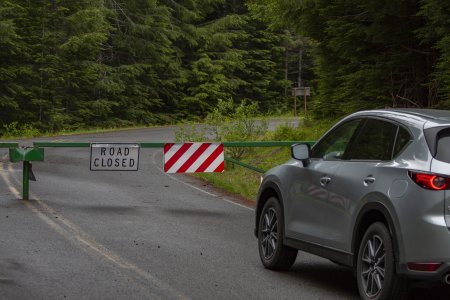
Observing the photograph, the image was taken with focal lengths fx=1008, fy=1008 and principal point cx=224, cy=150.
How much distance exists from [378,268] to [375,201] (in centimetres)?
54

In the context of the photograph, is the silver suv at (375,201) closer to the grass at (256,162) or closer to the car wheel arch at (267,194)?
the car wheel arch at (267,194)

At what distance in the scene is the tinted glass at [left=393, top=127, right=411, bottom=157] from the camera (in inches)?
321

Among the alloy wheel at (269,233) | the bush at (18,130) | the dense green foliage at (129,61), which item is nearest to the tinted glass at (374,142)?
the alloy wheel at (269,233)

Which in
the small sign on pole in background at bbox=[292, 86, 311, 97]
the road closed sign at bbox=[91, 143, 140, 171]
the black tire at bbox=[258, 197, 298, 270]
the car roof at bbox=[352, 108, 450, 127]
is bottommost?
the black tire at bbox=[258, 197, 298, 270]

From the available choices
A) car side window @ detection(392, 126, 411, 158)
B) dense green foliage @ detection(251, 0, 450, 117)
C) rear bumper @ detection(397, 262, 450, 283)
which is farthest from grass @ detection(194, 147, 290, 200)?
rear bumper @ detection(397, 262, 450, 283)

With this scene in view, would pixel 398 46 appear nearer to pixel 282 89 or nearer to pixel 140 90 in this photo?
pixel 140 90

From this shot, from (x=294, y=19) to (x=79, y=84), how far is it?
Result: 30346 millimetres

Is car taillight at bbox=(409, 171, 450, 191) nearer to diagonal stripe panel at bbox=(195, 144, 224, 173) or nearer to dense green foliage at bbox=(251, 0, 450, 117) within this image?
diagonal stripe panel at bbox=(195, 144, 224, 173)

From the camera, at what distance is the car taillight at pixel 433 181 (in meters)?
7.45

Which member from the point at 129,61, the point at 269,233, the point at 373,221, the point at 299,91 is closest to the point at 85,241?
the point at 269,233

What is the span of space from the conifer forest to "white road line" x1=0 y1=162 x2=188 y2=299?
7483 mm

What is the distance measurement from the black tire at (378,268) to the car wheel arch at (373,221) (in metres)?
0.07

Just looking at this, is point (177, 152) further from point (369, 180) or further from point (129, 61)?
point (129, 61)

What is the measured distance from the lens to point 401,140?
8242 mm
